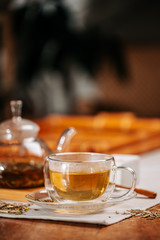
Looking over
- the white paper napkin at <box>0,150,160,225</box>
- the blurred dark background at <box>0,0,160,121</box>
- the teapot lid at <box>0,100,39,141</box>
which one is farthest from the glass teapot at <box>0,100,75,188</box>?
the blurred dark background at <box>0,0,160,121</box>

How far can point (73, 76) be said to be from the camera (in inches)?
241

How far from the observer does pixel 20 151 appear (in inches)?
41.8

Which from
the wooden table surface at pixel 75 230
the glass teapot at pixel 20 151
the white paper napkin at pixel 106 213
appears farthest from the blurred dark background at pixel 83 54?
the wooden table surface at pixel 75 230

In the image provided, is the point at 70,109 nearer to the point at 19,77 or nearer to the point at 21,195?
the point at 19,77

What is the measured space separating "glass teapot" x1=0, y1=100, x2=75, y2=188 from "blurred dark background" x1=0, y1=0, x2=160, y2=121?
4.18 meters

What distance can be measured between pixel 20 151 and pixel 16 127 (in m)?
0.07

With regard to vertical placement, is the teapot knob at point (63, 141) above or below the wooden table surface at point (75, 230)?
above

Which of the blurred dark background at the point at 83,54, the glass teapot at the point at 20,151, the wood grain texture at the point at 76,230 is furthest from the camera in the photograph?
the blurred dark background at the point at 83,54

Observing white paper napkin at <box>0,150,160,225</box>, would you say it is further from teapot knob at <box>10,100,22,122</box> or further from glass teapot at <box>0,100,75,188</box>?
teapot knob at <box>10,100,22,122</box>

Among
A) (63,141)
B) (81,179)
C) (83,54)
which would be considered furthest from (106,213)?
(83,54)

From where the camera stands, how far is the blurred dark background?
5375 millimetres

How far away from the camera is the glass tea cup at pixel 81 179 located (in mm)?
771

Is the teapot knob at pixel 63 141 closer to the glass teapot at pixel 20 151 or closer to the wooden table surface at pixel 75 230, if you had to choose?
the glass teapot at pixel 20 151

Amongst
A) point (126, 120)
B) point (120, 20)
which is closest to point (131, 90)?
point (120, 20)
